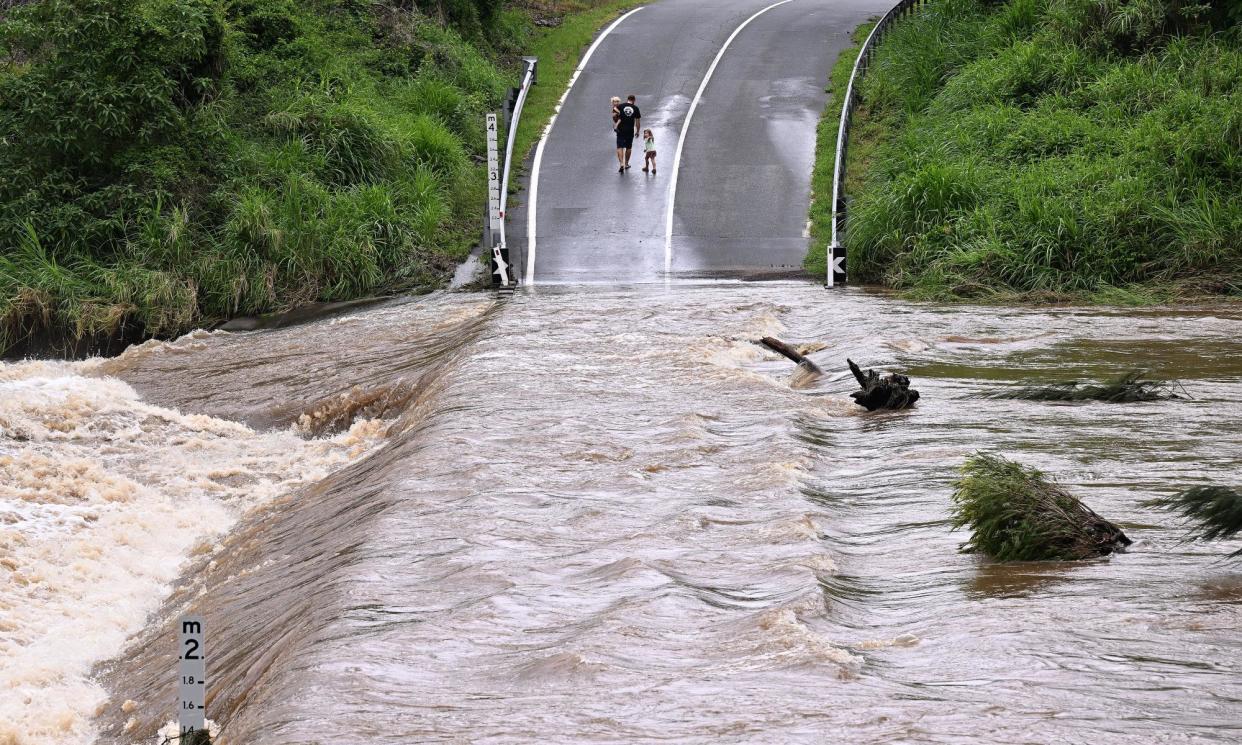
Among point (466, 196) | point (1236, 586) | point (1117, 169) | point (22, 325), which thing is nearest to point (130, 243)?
point (22, 325)

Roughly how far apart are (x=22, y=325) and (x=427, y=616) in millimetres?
13824

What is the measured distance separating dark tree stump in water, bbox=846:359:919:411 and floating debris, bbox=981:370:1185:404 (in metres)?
0.79

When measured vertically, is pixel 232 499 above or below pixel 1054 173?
below

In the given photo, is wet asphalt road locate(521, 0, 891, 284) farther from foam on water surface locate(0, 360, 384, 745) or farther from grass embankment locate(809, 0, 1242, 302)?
foam on water surface locate(0, 360, 384, 745)

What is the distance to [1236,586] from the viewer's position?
6539mm

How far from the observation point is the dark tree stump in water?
36.4 feet

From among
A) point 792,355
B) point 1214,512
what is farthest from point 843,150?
point 1214,512

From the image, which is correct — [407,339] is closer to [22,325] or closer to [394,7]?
[22,325]

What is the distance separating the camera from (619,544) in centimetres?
826

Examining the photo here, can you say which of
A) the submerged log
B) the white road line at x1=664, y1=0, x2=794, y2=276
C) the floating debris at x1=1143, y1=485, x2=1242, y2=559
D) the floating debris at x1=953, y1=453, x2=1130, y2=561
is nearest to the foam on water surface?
the submerged log

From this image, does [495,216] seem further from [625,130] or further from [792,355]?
[792,355]

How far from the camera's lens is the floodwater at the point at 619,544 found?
5809 millimetres

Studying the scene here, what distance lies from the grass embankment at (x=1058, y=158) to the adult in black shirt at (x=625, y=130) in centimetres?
353

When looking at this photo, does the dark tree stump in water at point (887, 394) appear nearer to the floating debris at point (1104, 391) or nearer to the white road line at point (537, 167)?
the floating debris at point (1104, 391)
